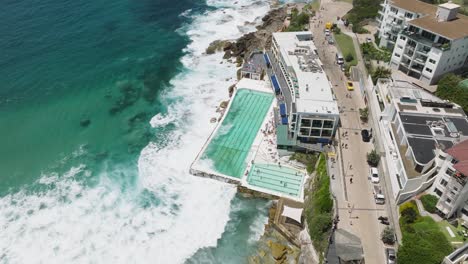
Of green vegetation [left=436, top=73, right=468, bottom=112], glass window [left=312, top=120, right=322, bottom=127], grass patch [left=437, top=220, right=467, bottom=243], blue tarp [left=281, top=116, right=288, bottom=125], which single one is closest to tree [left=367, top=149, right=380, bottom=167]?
glass window [left=312, top=120, right=322, bottom=127]

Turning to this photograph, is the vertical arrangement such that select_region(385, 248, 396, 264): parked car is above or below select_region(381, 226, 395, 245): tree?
below

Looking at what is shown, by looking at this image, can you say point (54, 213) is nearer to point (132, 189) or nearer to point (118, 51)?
point (132, 189)

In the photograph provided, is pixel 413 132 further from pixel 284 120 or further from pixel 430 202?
pixel 284 120

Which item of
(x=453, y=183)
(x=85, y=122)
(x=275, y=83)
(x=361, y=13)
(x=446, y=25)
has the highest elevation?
(x=446, y=25)

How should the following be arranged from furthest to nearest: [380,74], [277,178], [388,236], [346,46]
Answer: [346,46]
[380,74]
[277,178]
[388,236]

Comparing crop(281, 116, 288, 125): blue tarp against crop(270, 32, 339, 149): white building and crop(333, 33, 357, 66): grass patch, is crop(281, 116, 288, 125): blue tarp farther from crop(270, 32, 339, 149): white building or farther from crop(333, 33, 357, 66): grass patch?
crop(333, 33, 357, 66): grass patch

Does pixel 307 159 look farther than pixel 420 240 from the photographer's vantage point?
Yes

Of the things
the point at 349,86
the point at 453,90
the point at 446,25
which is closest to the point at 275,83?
the point at 349,86
